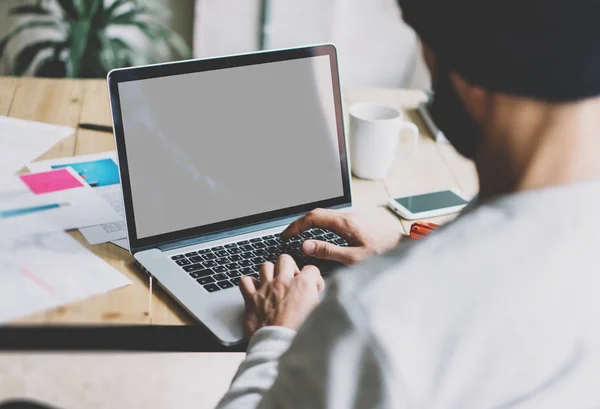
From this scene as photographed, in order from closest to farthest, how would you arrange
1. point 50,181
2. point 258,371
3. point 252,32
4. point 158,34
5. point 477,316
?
point 477,316, point 258,371, point 50,181, point 158,34, point 252,32

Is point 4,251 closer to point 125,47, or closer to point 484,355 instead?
point 484,355

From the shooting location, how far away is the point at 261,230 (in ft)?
3.86

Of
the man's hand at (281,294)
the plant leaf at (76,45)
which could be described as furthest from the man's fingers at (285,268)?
the plant leaf at (76,45)

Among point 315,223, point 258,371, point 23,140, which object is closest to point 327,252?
point 315,223

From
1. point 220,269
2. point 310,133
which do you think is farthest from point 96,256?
point 310,133

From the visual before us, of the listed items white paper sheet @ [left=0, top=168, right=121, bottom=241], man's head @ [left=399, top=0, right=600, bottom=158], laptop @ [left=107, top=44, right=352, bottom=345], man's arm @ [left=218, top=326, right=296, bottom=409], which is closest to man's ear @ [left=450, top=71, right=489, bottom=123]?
man's head @ [left=399, top=0, right=600, bottom=158]

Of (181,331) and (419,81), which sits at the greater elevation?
(181,331)

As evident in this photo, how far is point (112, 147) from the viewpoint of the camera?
4.66 feet

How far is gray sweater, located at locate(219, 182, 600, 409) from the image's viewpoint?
0.57 m

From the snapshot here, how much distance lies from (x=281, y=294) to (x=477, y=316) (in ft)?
1.33

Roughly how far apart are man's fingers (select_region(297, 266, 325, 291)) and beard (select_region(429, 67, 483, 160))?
0.31 m

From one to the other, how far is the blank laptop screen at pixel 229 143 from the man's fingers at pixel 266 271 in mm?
176

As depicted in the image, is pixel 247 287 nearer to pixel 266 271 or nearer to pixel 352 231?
pixel 266 271

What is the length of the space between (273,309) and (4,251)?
40cm
